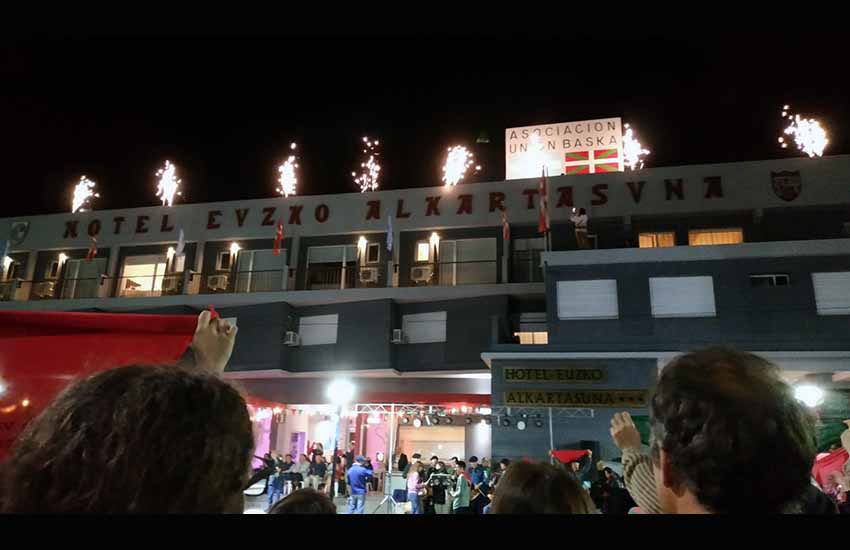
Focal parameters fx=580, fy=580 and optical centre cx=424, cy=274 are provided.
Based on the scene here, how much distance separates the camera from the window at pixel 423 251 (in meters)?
25.8

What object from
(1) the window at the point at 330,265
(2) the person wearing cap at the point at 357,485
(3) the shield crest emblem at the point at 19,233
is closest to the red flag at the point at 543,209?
(1) the window at the point at 330,265

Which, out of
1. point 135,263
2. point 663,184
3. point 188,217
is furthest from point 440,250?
point 135,263

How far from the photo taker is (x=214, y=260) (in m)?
27.6

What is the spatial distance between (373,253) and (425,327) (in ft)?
15.1

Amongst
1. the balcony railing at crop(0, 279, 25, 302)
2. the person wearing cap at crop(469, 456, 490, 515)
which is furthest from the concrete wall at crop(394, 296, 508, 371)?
the balcony railing at crop(0, 279, 25, 302)

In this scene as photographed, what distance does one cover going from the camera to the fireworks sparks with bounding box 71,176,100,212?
100 feet

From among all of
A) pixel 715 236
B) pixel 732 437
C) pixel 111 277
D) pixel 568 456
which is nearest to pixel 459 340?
pixel 568 456

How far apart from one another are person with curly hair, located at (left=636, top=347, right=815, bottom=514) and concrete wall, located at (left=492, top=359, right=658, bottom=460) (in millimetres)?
17015

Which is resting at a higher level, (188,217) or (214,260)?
(188,217)

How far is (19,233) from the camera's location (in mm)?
29172

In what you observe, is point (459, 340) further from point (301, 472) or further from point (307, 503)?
point (307, 503)

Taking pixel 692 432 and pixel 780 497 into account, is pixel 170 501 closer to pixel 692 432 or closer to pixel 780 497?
pixel 692 432

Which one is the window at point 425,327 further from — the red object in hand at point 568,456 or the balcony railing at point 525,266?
the red object in hand at point 568,456

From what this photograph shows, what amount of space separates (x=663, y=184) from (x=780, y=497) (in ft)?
77.9
